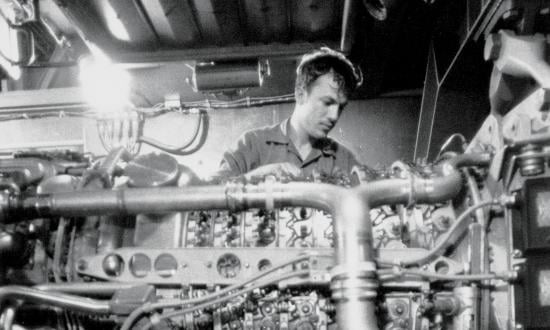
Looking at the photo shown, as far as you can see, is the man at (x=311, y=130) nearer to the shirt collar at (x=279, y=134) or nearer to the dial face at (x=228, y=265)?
the shirt collar at (x=279, y=134)

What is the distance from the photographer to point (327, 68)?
10.4 ft

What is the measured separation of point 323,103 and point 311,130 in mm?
192

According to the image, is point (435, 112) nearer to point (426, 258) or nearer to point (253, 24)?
point (253, 24)

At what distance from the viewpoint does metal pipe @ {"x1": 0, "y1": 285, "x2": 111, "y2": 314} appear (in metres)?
1.76

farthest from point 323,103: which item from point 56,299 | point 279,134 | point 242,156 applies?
point 56,299

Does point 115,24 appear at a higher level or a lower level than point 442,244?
higher

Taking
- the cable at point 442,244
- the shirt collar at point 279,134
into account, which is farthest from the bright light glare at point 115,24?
the cable at point 442,244

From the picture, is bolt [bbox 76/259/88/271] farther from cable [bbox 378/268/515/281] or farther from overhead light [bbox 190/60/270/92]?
overhead light [bbox 190/60/270/92]

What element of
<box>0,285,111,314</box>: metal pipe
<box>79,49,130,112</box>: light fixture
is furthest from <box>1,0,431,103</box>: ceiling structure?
<box>0,285,111,314</box>: metal pipe

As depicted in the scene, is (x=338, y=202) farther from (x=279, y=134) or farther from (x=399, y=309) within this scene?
(x=279, y=134)

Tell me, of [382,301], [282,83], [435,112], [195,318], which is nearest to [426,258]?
[382,301]

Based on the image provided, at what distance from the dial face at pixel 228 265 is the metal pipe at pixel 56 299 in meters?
0.37

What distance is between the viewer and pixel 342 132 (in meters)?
4.31

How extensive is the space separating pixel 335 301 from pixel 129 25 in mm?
2221
